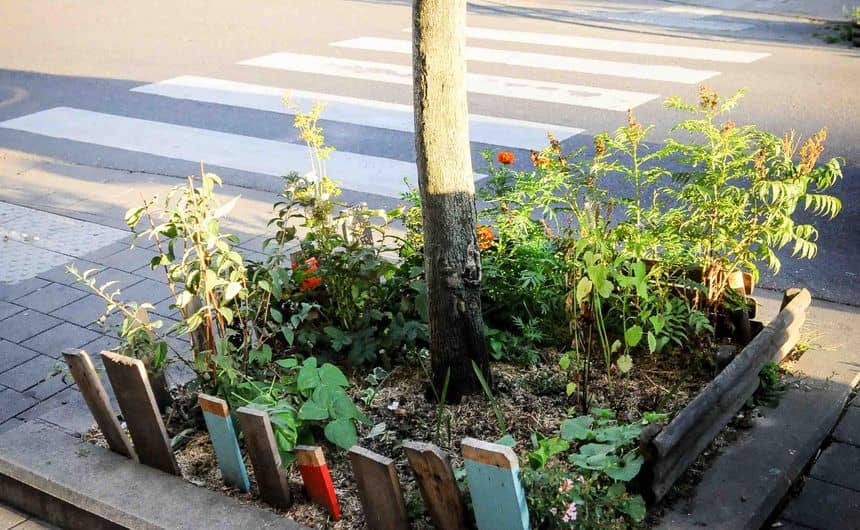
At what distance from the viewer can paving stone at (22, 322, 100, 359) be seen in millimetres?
5199

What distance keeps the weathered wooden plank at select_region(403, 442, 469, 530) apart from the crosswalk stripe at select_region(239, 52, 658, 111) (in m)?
6.51

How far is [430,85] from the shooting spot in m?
3.62

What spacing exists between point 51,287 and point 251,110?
4.30 metres

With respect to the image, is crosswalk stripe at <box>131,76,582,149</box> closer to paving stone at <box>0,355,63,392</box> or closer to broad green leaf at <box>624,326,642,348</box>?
paving stone at <box>0,355,63,392</box>

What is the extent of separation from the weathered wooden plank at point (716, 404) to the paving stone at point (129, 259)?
13.0 ft

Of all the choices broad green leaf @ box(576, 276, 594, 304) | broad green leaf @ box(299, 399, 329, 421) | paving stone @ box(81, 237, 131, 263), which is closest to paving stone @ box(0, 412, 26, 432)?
broad green leaf @ box(299, 399, 329, 421)

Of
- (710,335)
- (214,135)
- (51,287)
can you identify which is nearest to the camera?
(710,335)

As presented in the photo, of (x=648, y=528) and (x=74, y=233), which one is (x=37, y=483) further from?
(x=74, y=233)

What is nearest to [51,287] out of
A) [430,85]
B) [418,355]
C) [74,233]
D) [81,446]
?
[74,233]

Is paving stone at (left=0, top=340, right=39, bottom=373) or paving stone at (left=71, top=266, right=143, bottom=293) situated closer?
paving stone at (left=0, top=340, right=39, bottom=373)

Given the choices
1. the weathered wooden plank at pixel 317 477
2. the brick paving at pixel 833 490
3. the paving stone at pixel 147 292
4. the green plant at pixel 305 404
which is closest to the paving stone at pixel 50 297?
the paving stone at pixel 147 292

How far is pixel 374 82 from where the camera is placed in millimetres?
10609

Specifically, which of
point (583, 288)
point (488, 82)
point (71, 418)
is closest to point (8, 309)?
point (71, 418)

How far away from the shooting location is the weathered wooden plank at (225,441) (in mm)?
3389
